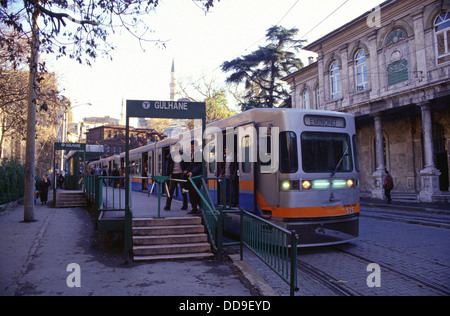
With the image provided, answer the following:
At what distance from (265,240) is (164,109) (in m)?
3.58

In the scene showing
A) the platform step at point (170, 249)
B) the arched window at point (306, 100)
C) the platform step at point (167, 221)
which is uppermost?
the arched window at point (306, 100)

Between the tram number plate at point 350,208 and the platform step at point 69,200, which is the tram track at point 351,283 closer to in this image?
the tram number plate at point 350,208

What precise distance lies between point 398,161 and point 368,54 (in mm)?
7058

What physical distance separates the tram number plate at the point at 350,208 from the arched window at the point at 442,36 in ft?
45.1

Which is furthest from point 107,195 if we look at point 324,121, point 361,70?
point 361,70

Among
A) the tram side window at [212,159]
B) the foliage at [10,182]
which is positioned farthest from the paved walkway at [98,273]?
the foliage at [10,182]

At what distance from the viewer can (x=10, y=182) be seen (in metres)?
16.5

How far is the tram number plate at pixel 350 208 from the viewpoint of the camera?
25.4 ft

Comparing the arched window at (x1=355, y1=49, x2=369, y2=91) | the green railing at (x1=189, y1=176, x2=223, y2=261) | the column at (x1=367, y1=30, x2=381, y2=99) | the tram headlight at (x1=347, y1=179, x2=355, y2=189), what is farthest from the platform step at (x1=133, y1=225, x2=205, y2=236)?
the arched window at (x1=355, y1=49, x2=369, y2=91)

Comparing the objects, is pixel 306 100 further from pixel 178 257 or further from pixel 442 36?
pixel 178 257

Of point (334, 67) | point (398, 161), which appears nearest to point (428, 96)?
point (398, 161)

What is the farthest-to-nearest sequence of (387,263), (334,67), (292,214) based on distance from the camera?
(334,67), (292,214), (387,263)
